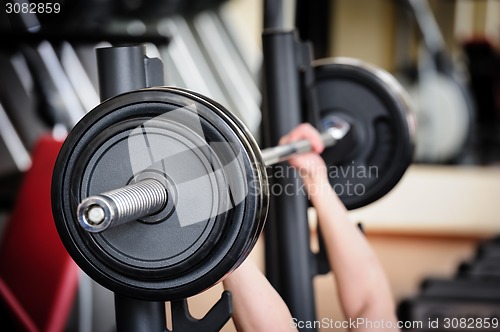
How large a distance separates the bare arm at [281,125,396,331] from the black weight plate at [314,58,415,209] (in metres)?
0.06

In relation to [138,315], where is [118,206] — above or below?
above

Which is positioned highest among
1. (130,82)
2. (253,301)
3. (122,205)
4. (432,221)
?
(130,82)

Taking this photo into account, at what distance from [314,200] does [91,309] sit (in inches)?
19.8

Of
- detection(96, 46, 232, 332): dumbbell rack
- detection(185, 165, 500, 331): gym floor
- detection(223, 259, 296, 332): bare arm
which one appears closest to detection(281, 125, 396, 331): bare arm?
detection(223, 259, 296, 332): bare arm

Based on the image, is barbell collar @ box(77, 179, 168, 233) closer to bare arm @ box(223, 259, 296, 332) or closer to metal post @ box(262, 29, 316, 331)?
bare arm @ box(223, 259, 296, 332)

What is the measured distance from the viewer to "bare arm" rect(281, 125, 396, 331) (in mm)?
957

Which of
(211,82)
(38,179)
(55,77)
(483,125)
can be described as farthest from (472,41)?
(38,179)

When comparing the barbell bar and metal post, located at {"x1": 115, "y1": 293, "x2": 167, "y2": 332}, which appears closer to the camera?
the barbell bar

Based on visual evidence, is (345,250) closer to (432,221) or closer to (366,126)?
(366,126)

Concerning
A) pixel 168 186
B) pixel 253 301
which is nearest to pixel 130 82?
pixel 168 186

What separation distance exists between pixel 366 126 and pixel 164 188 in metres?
0.55

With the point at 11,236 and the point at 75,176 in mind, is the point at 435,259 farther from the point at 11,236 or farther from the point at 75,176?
the point at 75,176

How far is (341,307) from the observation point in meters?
0.99

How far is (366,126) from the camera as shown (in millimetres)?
1103
